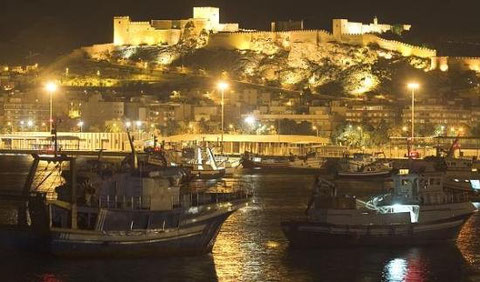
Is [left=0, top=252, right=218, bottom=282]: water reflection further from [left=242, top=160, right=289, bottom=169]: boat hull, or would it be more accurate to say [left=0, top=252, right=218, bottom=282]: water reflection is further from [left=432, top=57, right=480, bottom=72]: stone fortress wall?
[left=432, top=57, right=480, bottom=72]: stone fortress wall

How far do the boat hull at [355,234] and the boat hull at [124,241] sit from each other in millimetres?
2407

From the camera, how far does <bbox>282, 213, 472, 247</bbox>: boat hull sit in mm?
35500

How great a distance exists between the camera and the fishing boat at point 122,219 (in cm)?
3244

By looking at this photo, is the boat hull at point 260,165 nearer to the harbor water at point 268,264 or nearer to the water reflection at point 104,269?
the harbor water at point 268,264

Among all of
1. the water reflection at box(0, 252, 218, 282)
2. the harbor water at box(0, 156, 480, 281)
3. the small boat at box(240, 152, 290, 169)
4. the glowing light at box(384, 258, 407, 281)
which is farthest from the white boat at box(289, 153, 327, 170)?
the water reflection at box(0, 252, 218, 282)

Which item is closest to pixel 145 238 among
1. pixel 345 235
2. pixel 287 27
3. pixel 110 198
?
pixel 110 198

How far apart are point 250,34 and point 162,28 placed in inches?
658

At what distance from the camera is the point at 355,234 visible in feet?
117

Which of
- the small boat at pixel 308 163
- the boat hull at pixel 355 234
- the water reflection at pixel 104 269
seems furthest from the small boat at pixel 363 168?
the water reflection at pixel 104 269

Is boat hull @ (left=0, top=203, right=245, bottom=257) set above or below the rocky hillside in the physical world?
below

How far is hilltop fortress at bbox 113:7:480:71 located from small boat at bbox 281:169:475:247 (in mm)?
108040

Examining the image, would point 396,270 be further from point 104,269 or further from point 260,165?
point 260,165

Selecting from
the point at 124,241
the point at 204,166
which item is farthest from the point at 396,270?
the point at 204,166

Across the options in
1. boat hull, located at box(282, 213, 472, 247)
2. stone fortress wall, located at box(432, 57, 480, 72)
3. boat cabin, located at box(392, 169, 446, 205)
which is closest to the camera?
boat hull, located at box(282, 213, 472, 247)
